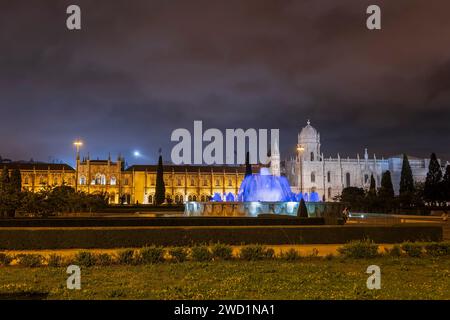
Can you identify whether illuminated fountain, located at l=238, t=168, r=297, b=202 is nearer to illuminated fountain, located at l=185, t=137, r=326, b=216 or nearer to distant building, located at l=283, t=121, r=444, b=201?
illuminated fountain, located at l=185, t=137, r=326, b=216

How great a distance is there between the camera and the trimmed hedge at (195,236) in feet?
51.9

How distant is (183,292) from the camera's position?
8.44 meters

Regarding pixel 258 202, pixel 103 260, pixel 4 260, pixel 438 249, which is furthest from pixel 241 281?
pixel 258 202

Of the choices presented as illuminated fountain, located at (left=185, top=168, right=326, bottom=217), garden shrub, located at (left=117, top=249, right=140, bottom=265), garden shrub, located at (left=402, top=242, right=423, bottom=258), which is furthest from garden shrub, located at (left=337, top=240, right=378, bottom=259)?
illuminated fountain, located at (left=185, top=168, right=326, bottom=217)

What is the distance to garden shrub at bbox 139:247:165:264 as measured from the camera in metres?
12.4

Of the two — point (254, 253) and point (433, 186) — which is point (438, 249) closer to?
point (254, 253)

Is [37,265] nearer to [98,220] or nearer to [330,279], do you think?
[330,279]

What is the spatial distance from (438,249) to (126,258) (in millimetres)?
8912

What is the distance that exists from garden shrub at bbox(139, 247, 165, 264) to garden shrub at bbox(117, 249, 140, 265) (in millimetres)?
177

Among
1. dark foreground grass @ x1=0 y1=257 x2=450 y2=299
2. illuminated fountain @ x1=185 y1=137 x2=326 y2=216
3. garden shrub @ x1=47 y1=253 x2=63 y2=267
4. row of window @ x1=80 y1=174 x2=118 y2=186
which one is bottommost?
dark foreground grass @ x1=0 y1=257 x2=450 y2=299

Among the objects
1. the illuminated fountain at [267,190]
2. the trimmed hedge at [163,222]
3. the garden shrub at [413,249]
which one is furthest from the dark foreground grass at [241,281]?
the illuminated fountain at [267,190]

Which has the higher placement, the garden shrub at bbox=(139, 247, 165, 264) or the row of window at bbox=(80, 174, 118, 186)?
the row of window at bbox=(80, 174, 118, 186)

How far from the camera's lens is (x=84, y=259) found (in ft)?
39.0

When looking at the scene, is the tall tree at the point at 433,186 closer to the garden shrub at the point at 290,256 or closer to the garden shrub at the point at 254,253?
the garden shrub at the point at 290,256
